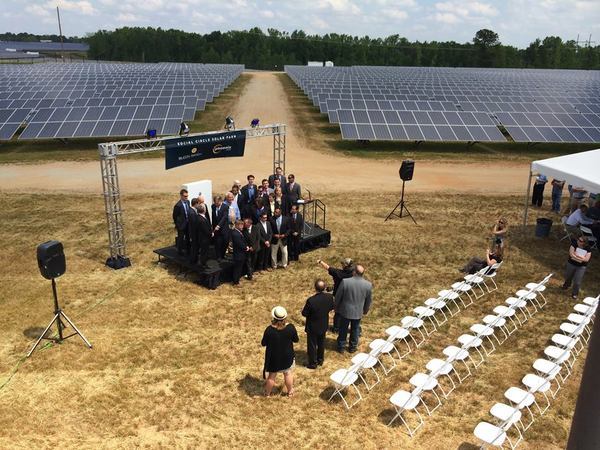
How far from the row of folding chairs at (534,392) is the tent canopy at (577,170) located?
3.84 m

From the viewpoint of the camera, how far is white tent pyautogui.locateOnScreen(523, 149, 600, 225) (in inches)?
465

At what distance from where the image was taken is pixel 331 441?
6285mm

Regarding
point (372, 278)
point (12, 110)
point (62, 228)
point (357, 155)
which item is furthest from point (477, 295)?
point (12, 110)

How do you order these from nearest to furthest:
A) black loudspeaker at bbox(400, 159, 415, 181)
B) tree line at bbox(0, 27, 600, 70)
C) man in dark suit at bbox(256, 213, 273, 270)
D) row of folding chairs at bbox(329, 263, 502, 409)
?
row of folding chairs at bbox(329, 263, 502, 409), man in dark suit at bbox(256, 213, 273, 270), black loudspeaker at bbox(400, 159, 415, 181), tree line at bbox(0, 27, 600, 70)

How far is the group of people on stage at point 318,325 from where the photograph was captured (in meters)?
6.67

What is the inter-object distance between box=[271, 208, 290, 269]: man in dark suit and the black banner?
2783 mm

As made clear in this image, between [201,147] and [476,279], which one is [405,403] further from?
[201,147]

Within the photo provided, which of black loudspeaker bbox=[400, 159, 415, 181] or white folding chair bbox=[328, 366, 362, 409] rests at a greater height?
black loudspeaker bbox=[400, 159, 415, 181]

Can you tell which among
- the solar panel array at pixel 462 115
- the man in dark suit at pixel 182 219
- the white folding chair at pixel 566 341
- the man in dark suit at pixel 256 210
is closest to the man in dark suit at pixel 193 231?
the man in dark suit at pixel 182 219

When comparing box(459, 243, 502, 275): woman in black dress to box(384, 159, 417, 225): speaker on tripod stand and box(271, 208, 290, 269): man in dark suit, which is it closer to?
box(384, 159, 417, 225): speaker on tripod stand

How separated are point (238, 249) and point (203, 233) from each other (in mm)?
832

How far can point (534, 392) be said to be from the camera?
674 cm

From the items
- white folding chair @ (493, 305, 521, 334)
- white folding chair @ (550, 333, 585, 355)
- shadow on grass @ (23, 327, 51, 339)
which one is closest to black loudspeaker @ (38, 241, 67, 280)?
shadow on grass @ (23, 327, 51, 339)

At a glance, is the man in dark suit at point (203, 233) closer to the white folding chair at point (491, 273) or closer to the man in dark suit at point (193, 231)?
the man in dark suit at point (193, 231)
